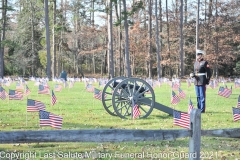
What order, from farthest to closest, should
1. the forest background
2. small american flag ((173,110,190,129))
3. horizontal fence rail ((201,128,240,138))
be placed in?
the forest background
small american flag ((173,110,190,129))
horizontal fence rail ((201,128,240,138))

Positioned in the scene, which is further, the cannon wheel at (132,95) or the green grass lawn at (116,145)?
the cannon wheel at (132,95)

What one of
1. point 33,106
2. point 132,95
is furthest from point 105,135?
point 132,95

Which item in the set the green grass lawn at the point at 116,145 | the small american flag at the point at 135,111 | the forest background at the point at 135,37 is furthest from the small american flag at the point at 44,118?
the forest background at the point at 135,37

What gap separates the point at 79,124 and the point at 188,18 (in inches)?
1427

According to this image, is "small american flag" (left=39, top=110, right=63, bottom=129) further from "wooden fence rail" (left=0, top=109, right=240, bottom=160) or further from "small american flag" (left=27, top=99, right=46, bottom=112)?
"wooden fence rail" (left=0, top=109, right=240, bottom=160)

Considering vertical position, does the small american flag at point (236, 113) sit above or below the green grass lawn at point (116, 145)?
above

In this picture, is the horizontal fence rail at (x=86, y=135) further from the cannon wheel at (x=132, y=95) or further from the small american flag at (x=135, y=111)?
the cannon wheel at (x=132, y=95)

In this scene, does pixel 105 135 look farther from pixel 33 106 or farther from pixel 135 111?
pixel 135 111

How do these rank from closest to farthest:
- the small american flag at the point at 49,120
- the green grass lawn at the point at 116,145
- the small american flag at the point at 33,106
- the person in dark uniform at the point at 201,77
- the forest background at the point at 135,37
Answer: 1. the green grass lawn at the point at 116,145
2. the small american flag at the point at 49,120
3. the small american flag at the point at 33,106
4. the person in dark uniform at the point at 201,77
5. the forest background at the point at 135,37

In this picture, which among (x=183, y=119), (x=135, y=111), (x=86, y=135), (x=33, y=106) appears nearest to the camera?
(x=86, y=135)

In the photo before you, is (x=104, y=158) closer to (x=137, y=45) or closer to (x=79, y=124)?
(x=79, y=124)

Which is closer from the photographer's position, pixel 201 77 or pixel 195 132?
pixel 195 132

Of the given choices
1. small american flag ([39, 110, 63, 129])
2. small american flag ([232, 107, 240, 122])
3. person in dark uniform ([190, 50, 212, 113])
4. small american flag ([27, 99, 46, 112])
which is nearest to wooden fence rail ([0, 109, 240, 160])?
small american flag ([39, 110, 63, 129])

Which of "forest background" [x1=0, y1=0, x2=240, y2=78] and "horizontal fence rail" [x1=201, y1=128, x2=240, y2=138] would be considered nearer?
"horizontal fence rail" [x1=201, y1=128, x2=240, y2=138]
